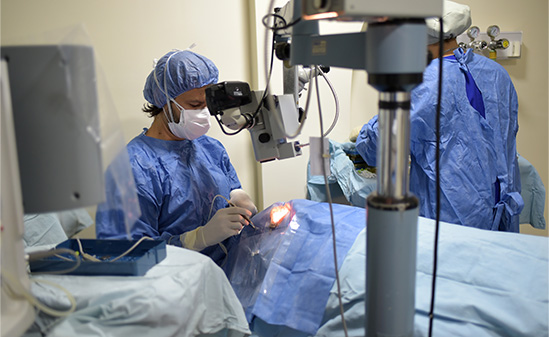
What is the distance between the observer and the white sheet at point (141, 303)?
38.0 inches

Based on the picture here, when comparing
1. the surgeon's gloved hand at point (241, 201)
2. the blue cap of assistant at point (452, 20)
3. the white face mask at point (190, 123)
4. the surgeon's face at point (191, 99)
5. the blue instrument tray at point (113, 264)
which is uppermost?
the blue cap of assistant at point (452, 20)

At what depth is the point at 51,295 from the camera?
0.99 meters

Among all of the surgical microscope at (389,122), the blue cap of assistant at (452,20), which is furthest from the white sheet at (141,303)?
the blue cap of assistant at (452,20)

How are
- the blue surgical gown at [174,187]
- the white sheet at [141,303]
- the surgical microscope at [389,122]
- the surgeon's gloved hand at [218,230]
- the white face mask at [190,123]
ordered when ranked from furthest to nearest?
the white face mask at [190,123]
the blue surgical gown at [174,187]
the surgeon's gloved hand at [218,230]
the white sheet at [141,303]
the surgical microscope at [389,122]

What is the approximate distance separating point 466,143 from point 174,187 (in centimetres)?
127

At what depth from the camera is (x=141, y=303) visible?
3.24 ft

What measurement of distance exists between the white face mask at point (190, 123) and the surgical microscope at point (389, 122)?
94cm

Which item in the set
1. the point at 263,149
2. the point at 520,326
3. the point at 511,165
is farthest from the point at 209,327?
the point at 511,165

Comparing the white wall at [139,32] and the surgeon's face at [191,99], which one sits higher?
the white wall at [139,32]

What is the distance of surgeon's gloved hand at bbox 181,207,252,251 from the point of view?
162cm

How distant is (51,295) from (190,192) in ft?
2.84

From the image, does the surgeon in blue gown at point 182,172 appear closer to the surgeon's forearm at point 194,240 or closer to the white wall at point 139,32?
the surgeon's forearm at point 194,240

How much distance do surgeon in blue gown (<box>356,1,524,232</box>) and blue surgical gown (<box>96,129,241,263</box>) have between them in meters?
0.80

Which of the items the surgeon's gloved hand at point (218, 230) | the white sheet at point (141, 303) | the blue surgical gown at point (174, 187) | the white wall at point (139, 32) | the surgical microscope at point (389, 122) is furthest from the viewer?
the white wall at point (139, 32)
